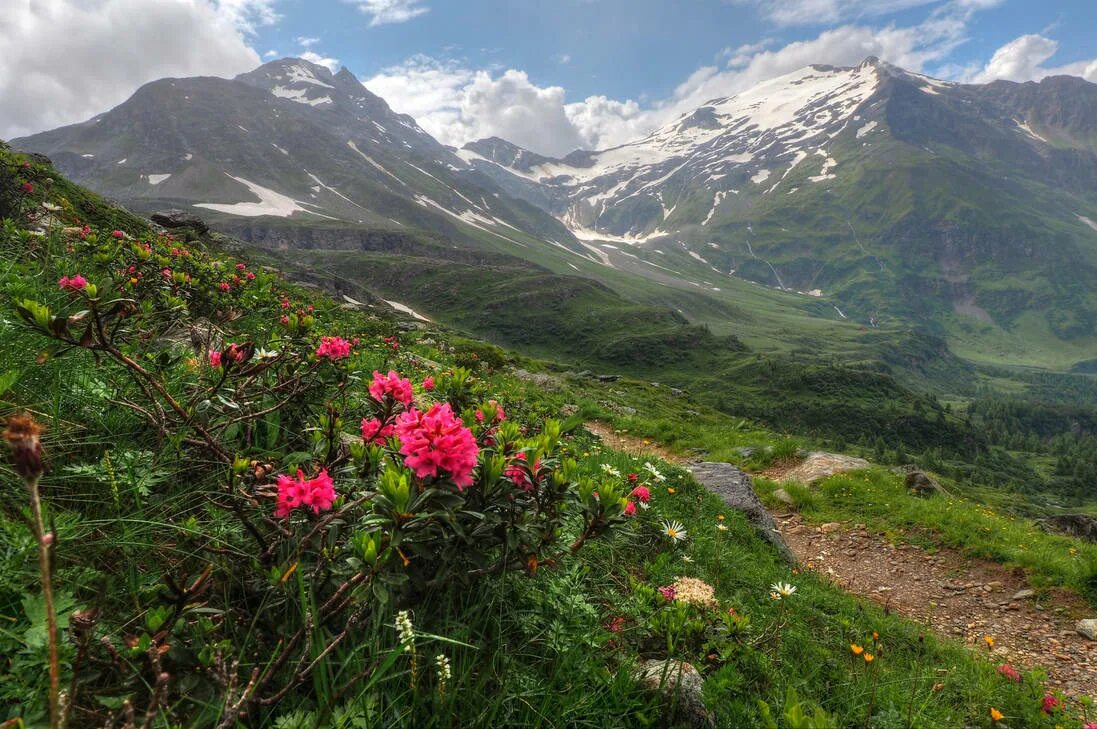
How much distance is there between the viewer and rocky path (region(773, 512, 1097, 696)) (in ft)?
23.6

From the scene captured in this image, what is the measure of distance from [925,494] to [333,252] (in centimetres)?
15873

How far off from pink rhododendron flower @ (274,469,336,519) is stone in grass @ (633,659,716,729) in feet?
7.16

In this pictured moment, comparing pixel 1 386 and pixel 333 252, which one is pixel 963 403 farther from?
pixel 1 386

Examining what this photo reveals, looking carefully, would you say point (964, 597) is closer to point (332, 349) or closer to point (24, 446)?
point (332, 349)

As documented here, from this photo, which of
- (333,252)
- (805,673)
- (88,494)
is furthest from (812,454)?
(333,252)

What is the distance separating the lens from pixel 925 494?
12.6m

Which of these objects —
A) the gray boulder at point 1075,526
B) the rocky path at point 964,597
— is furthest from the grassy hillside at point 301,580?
the gray boulder at point 1075,526

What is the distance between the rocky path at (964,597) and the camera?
720cm

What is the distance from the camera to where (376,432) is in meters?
3.13

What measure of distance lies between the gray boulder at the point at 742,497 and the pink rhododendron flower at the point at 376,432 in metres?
7.53

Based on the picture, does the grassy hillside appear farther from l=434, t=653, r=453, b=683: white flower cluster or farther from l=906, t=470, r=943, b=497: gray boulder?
l=906, t=470, r=943, b=497: gray boulder

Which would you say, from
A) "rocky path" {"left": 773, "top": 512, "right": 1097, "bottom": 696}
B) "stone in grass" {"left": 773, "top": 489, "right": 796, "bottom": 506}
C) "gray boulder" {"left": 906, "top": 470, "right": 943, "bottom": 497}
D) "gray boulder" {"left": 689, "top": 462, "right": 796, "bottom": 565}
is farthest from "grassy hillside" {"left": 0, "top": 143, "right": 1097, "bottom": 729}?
"gray boulder" {"left": 906, "top": 470, "right": 943, "bottom": 497}

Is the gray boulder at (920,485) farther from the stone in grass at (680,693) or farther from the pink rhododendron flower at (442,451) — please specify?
the pink rhododendron flower at (442,451)

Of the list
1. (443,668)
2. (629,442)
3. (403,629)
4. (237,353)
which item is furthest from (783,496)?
(237,353)
